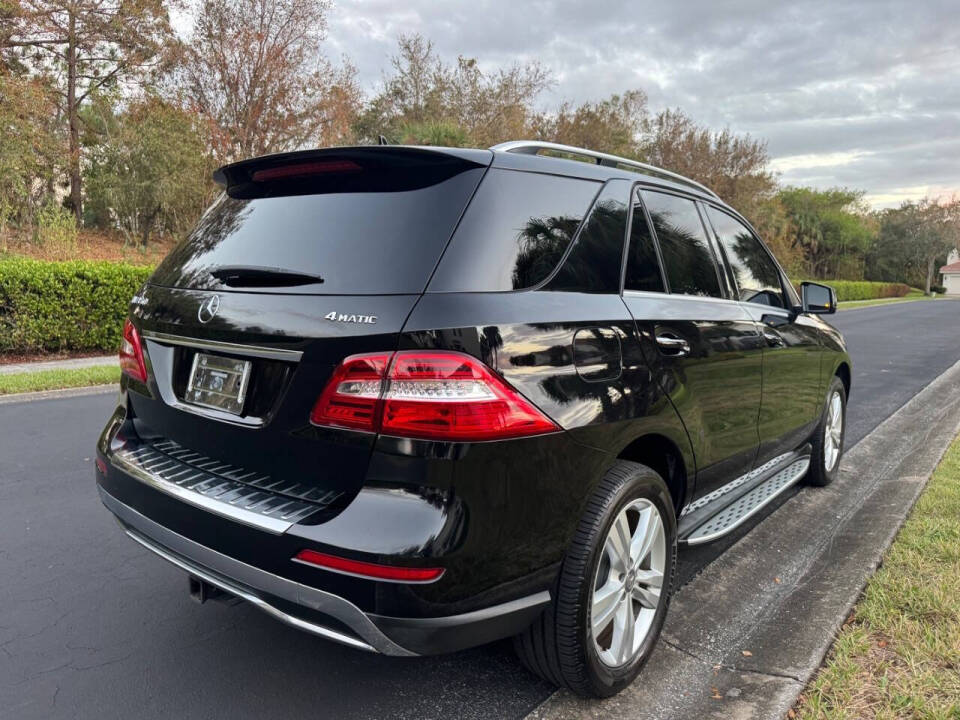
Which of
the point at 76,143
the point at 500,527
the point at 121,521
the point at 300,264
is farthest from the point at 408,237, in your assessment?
the point at 76,143

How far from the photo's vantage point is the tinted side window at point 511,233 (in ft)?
6.66

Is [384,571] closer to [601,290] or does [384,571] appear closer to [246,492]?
[246,492]

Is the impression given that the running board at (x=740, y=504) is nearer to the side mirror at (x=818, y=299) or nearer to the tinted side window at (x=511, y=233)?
the side mirror at (x=818, y=299)

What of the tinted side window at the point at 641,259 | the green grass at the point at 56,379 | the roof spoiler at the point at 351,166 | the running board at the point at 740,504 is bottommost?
the green grass at the point at 56,379

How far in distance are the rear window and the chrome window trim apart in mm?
202

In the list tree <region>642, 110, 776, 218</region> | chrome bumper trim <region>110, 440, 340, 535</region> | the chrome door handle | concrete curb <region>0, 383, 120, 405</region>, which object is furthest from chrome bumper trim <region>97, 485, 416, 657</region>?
tree <region>642, 110, 776, 218</region>

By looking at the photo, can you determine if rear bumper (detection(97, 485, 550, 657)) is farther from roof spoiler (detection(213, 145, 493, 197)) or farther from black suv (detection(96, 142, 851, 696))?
roof spoiler (detection(213, 145, 493, 197))

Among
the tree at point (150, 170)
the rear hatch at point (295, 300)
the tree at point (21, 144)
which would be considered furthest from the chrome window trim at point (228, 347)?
the tree at point (150, 170)

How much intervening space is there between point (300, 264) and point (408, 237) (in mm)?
402

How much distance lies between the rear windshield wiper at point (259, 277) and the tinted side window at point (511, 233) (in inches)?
18.4

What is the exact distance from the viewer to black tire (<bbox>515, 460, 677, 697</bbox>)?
7.09ft

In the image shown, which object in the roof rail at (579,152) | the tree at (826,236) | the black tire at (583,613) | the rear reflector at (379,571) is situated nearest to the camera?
the rear reflector at (379,571)

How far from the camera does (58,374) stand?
8.67m

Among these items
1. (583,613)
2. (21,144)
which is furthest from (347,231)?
(21,144)
